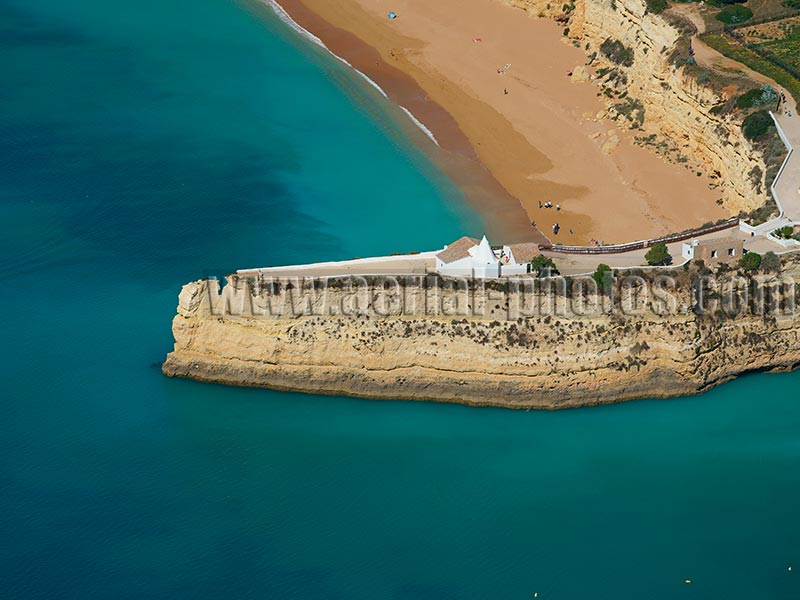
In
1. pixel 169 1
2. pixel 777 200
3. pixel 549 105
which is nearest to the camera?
pixel 777 200

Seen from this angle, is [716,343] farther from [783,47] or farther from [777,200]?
[783,47]

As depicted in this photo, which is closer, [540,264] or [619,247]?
[540,264]

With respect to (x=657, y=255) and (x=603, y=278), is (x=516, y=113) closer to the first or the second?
(x=657, y=255)

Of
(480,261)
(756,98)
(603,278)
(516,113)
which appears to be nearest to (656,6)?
(516,113)

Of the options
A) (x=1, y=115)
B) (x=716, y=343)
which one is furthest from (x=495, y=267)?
(x=1, y=115)

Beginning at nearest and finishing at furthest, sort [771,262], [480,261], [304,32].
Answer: [480,261] < [771,262] < [304,32]

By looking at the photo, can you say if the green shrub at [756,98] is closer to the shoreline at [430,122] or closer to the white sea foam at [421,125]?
the shoreline at [430,122]
